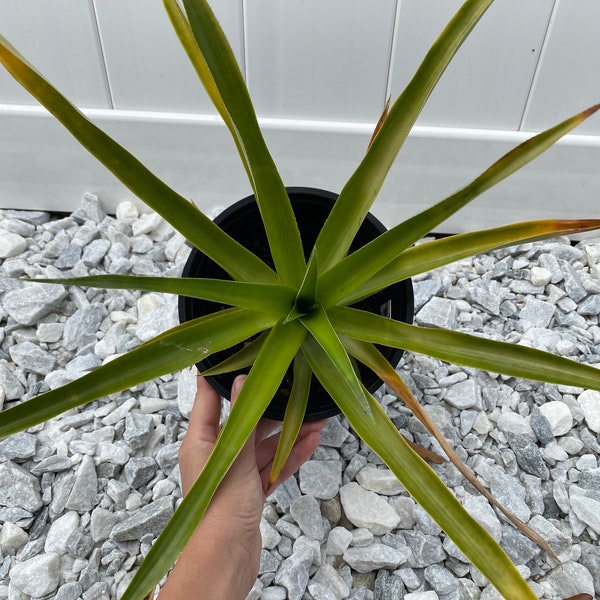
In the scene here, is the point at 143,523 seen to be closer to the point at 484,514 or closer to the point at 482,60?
the point at 484,514

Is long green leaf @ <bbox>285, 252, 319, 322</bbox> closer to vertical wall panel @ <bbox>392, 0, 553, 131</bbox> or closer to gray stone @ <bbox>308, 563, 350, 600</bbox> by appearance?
gray stone @ <bbox>308, 563, 350, 600</bbox>

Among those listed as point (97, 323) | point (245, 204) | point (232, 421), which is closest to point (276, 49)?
point (245, 204)

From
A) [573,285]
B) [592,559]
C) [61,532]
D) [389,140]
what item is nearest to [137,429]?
[61,532]

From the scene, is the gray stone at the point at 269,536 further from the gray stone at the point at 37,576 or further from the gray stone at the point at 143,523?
the gray stone at the point at 37,576

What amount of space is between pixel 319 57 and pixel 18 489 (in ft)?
2.86

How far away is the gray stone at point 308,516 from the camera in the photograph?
2.76 ft

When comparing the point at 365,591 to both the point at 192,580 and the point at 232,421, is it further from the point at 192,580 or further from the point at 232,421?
the point at 232,421

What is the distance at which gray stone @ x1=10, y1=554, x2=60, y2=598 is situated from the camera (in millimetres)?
794

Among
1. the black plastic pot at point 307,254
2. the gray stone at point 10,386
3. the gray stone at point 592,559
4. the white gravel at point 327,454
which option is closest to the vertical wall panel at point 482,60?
the white gravel at point 327,454

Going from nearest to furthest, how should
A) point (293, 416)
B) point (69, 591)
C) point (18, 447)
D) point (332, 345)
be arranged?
point (332, 345), point (293, 416), point (69, 591), point (18, 447)

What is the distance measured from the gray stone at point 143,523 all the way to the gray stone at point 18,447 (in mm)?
187

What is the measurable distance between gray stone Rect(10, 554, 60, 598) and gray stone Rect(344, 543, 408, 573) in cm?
41

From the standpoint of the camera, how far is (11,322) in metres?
1.04

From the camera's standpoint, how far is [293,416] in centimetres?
65
